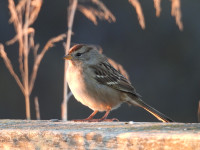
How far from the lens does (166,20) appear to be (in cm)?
743

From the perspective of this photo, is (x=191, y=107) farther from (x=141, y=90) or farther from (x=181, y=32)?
(x=181, y=32)

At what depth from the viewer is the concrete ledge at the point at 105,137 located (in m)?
1.89

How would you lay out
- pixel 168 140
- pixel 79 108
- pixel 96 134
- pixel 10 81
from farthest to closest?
pixel 10 81, pixel 79 108, pixel 96 134, pixel 168 140

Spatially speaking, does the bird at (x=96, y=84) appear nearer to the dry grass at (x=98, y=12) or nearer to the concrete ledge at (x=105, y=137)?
the dry grass at (x=98, y=12)

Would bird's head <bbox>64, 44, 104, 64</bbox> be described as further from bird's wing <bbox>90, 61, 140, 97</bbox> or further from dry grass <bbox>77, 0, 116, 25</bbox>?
dry grass <bbox>77, 0, 116, 25</bbox>

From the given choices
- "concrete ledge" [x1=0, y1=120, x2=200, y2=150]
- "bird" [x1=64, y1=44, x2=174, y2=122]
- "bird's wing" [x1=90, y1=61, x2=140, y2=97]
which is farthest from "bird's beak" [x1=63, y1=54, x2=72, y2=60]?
"concrete ledge" [x1=0, y1=120, x2=200, y2=150]

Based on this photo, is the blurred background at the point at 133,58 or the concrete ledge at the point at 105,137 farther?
the blurred background at the point at 133,58

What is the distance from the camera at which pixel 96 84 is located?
3625mm

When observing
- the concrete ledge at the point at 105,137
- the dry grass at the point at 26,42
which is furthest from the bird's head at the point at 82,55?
the concrete ledge at the point at 105,137

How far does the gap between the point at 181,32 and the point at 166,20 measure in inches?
14.1

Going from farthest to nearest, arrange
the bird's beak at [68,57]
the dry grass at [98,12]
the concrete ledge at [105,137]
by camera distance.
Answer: the bird's beak at [68,57] < the dry grass at [98,12] < the concrete ledge at [105,137]

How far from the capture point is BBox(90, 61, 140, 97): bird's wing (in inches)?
146

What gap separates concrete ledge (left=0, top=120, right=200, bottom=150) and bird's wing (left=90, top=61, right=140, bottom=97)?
1.31 m

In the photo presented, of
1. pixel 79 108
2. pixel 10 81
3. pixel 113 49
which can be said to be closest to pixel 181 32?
pixel 113 49
